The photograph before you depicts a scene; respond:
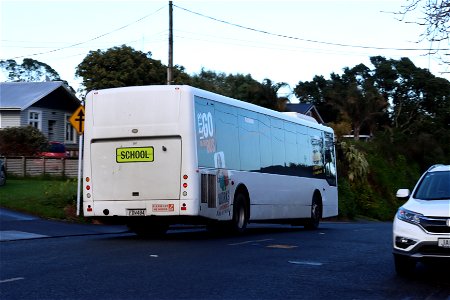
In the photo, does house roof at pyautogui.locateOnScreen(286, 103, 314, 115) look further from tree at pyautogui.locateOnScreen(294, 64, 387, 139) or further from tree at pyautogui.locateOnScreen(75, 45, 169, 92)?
tree at pyautogui.locateOnScreen(75, 45, 169, 92)

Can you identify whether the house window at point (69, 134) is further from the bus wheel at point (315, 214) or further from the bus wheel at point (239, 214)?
the bus wheel at point (239, 214)

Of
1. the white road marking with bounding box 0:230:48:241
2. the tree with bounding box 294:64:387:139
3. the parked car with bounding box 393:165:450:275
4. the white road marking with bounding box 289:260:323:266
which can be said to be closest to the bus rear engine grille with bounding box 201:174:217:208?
the white road marking with bounding box 289:260:323:266

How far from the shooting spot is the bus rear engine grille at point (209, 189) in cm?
1454

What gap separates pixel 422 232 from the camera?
29.8 feet

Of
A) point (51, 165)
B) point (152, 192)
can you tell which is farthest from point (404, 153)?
point (152, 192)

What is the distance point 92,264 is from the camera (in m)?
10.3

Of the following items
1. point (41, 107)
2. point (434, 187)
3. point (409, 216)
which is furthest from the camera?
point (41, 107)

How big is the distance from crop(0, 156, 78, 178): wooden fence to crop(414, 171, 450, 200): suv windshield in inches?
878

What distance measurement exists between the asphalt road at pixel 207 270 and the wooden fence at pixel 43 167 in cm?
1579

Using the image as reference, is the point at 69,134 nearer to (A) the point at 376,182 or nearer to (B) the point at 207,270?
(A) the point at 376,182

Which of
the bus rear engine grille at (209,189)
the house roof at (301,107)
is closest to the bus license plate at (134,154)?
the bus rear engine grille at (209,189)

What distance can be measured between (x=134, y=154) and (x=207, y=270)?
17.7 ft

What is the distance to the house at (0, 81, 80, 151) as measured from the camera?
41.8 meters

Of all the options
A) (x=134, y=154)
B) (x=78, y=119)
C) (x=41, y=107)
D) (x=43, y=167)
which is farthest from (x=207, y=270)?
(x=41, y=107)
